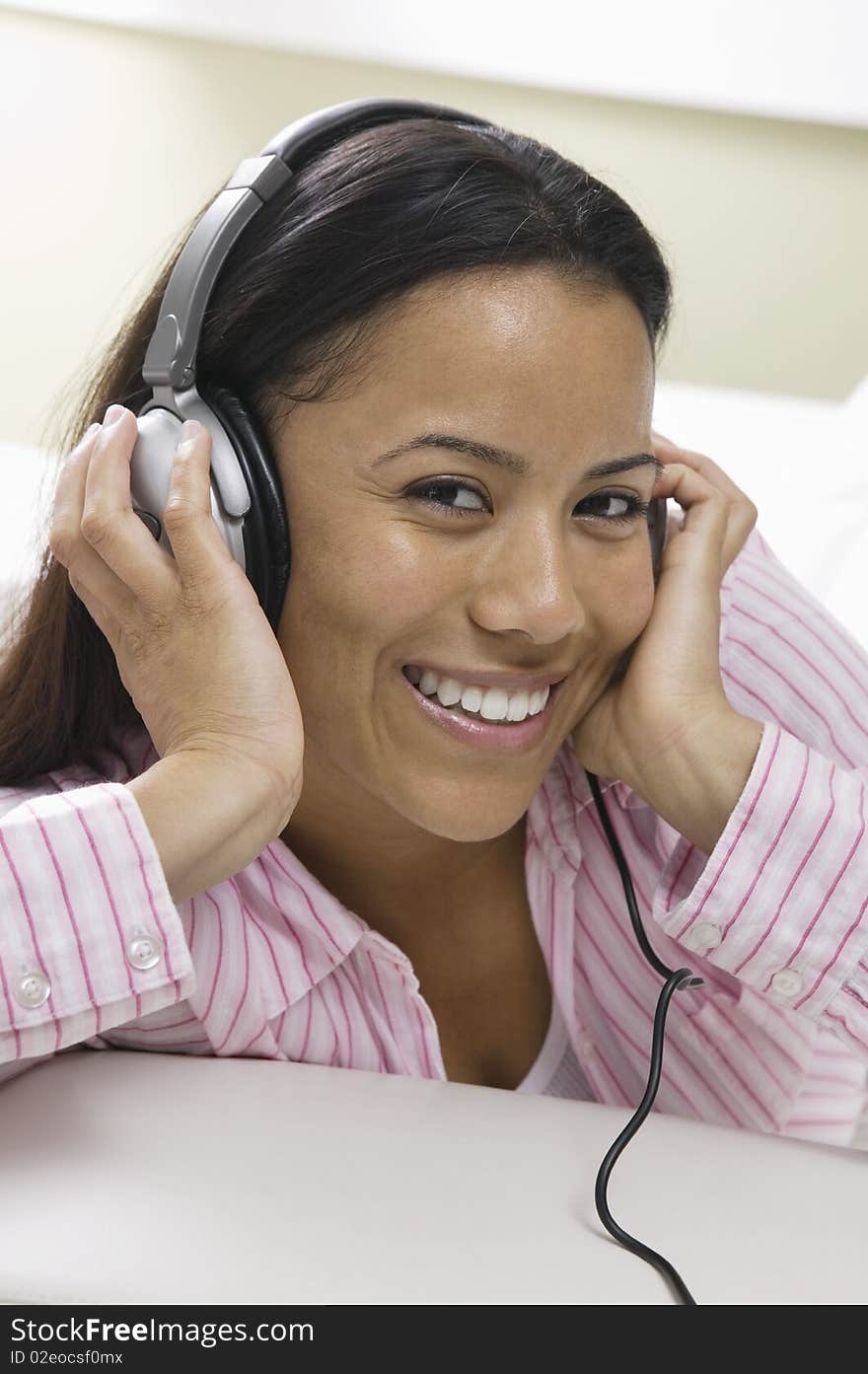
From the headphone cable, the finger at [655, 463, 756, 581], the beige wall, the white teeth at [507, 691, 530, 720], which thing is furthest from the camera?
the beige wall

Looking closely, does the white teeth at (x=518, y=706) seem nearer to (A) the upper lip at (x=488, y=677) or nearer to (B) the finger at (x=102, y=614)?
(A) the upper lip at (x=488, y=677)

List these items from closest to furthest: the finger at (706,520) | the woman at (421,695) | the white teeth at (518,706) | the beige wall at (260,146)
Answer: the woman at (421,695), the white teeth at (518,706), the finger at (706,520), the beige wall at (260,146)

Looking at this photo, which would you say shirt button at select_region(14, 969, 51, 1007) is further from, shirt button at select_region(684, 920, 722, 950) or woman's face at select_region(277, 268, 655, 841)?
shirt button at select_region(684, 920, 722, 950)

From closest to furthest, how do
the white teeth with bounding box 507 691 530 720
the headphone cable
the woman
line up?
the headphone cable → the woman → the white teeth with bounding box 507 691 530 720

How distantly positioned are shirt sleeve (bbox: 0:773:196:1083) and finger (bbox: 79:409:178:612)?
15 cm

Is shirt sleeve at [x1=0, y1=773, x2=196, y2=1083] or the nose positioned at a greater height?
the nose

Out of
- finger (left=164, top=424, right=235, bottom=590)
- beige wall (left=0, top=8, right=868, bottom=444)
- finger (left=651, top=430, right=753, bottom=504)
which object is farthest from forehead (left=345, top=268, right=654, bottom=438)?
beige wall (left=0, top=8, right=868, bottom=444)

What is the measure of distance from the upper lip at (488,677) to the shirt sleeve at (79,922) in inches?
9.2

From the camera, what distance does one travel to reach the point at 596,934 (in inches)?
44.1

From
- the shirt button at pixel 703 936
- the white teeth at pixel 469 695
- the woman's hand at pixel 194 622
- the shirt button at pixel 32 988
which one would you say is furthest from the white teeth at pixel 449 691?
the shirt button at pixel 32 988

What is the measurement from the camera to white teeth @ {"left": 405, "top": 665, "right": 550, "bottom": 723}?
3.11ft

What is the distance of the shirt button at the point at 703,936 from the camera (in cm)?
94

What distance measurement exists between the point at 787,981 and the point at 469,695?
11.1 inches

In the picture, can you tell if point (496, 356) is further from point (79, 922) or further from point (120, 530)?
point (79, 922)
